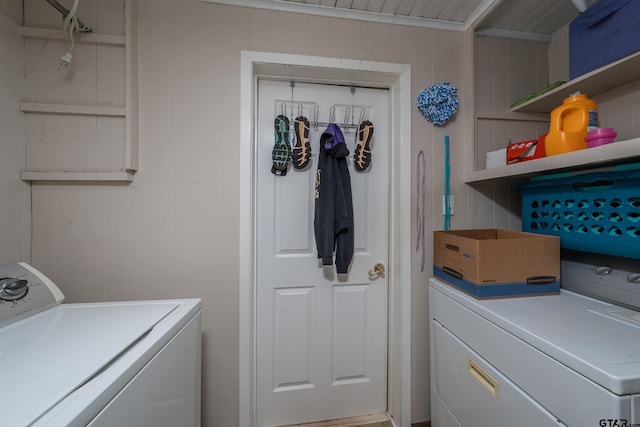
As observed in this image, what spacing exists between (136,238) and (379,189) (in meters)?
1.34

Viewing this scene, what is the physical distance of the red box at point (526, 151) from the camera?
1.12 metres

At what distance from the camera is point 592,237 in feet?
3.22

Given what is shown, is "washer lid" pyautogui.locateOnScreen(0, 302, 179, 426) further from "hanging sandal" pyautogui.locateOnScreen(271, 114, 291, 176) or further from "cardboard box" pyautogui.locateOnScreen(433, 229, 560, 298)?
"cardboard box" pyautogui.locateOnScreen(433, 229, 560, 298)

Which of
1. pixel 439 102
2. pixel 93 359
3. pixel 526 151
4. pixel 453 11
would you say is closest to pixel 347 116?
pixel 439 102

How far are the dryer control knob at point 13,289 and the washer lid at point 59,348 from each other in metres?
0.09

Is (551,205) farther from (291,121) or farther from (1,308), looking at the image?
Result: (1,308)

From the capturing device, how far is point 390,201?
151cm

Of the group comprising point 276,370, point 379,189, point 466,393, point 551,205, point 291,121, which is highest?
point 291,121

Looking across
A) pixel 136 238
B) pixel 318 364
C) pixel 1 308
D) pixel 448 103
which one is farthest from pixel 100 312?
pixel 448 103

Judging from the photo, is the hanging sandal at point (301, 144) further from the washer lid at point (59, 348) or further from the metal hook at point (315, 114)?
the washer lid at point (59, 348)

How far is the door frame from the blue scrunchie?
0.08m

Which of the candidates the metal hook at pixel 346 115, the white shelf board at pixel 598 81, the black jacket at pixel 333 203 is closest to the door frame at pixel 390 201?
the metal hook at pixel 346 115

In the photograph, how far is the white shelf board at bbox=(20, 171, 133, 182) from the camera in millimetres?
1131

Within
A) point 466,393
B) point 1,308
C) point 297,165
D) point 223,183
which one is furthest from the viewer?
point 297,165
